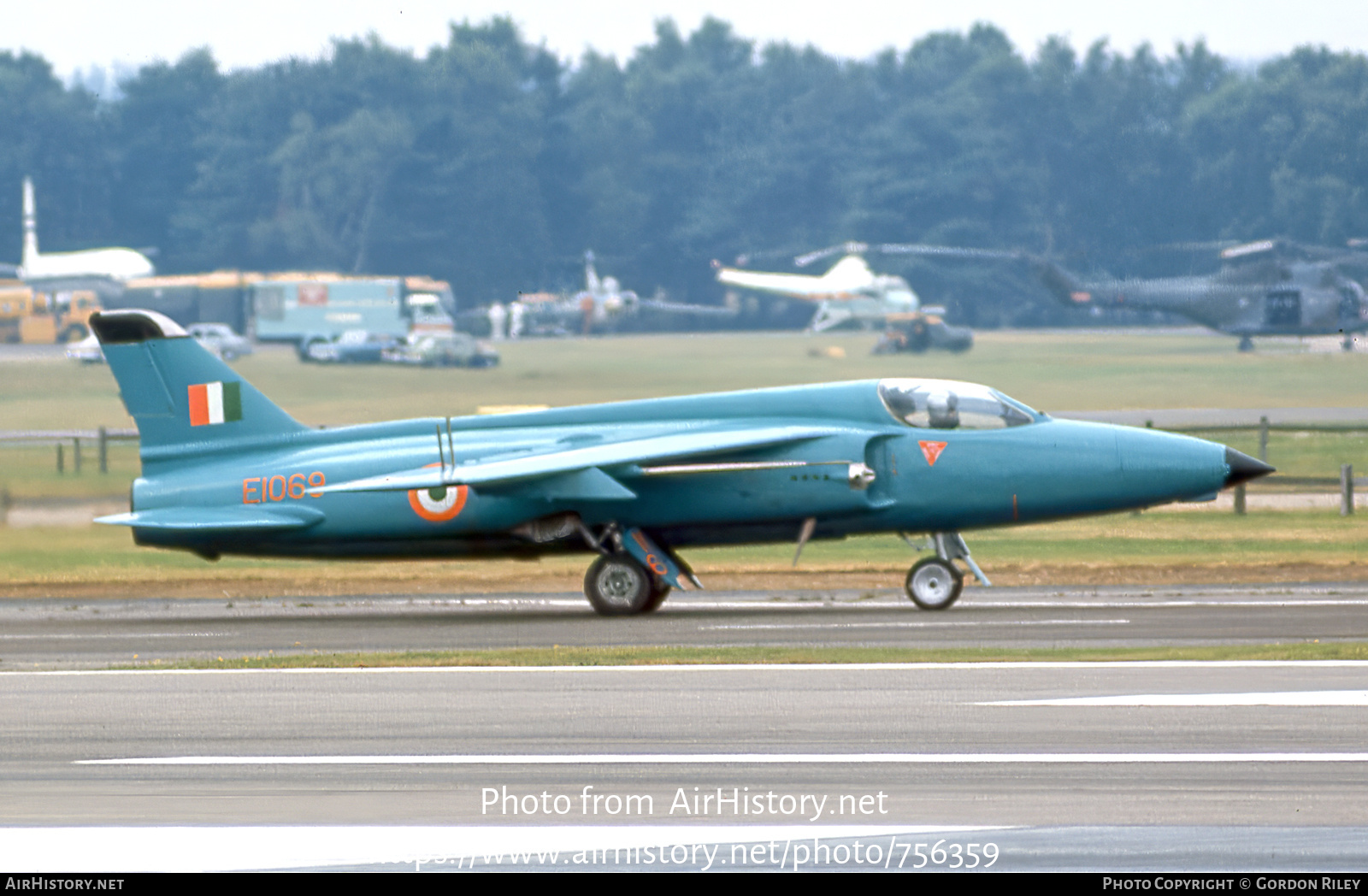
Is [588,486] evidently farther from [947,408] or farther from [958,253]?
[958,253]

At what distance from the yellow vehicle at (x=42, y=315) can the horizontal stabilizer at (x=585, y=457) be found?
32466mm

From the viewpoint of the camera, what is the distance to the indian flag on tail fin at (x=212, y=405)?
62.4 ft

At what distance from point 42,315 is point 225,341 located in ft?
18.4

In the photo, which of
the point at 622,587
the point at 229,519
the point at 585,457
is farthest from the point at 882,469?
the point at 229,519

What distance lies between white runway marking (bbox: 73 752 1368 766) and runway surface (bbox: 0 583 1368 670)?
4923mm

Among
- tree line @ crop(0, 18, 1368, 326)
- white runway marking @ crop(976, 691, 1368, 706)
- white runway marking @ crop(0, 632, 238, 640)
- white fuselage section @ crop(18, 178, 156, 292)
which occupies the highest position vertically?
tree line @ crop(0, 18, 1368, 326)

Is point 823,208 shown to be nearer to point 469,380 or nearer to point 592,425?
point 469,380

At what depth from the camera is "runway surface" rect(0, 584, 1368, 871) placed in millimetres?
7055

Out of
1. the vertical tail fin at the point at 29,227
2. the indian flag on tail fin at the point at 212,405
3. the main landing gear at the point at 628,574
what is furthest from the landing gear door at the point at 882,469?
the vertical tail fin at the point at 29,227

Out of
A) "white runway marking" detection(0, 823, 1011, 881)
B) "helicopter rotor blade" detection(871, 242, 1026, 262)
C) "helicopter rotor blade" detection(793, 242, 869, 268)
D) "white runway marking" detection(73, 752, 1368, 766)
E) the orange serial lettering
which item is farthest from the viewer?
"helicopter rotor blade" detection(793, 242, 869, 268)

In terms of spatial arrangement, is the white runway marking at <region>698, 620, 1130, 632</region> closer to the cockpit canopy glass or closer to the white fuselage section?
the cockpit canopy glass

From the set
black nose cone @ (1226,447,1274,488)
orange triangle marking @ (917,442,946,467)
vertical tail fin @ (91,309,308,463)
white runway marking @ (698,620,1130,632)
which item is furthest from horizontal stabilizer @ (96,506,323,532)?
black nose cone @ (1226,447,1274,488)

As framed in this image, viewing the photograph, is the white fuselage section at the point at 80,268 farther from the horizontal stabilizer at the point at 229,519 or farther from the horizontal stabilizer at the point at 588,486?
the horizontal stabilizer at the point at 588,486

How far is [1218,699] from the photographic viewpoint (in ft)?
33.8
